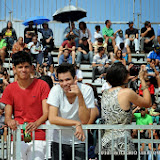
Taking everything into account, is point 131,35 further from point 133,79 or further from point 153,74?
point 133,79

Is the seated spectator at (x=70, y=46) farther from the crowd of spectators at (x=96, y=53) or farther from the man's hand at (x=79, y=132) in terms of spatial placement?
the man's hand at (x=79, y=132)

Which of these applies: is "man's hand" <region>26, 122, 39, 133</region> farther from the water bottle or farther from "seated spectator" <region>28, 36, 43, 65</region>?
"seated spectator" <region>28, 36, 43, 65</region>

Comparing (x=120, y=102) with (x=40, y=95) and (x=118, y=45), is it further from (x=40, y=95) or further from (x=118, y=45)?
(x=118, y=45)

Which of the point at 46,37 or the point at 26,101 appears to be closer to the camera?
the point at 26,101

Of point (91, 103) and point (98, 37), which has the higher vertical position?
point (98, 37)

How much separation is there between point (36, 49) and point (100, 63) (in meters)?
2.30

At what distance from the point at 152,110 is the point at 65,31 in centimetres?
588

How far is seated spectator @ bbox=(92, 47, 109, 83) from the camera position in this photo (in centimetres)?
1267

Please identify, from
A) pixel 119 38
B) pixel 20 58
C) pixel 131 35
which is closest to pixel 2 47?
pixel 119 38

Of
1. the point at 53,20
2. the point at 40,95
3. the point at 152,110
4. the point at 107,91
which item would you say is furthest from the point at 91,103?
the point at 53,20

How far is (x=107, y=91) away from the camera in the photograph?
14.3 ft

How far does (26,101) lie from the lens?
459 cm

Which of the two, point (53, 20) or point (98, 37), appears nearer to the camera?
point (98, 37)

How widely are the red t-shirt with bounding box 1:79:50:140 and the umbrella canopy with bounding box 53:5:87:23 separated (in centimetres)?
1148
